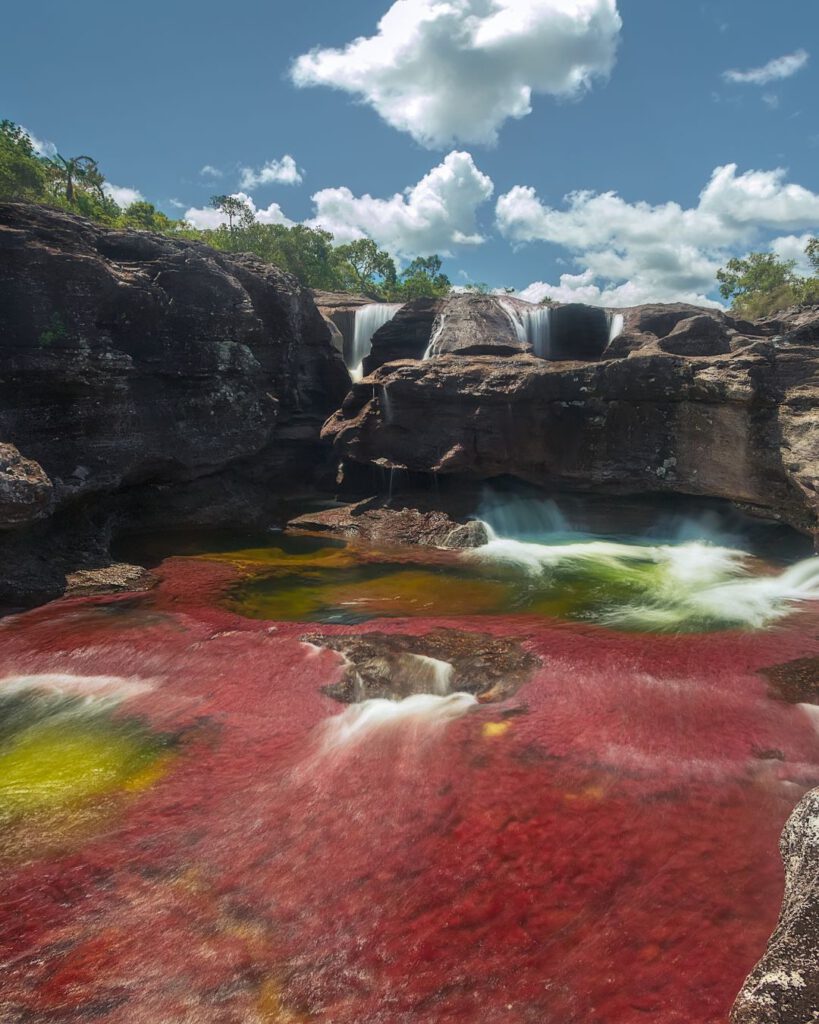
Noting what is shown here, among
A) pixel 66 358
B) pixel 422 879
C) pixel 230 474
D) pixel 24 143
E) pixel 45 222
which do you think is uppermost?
pixel 24 143

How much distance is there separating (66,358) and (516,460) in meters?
12.8

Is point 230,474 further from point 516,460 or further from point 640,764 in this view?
point 640,764

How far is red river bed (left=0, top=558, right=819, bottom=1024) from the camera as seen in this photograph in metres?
3.41

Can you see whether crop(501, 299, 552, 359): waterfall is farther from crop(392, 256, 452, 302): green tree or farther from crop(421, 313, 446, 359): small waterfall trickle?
crop(392, 256, 452, 302): green tree

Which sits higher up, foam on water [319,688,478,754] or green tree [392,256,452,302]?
green tree [392,256,452,302]

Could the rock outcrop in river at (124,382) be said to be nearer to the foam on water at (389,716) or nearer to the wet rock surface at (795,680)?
the foam on water at (389,716)

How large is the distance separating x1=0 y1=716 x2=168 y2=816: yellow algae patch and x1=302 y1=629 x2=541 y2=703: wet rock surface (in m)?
2.32

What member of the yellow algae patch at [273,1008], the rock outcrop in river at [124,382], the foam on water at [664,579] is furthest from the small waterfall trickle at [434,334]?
the yellow algae patch at [273,1008]

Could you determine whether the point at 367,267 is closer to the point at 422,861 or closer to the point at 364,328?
the point at 364,328

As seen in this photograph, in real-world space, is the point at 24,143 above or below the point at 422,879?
above

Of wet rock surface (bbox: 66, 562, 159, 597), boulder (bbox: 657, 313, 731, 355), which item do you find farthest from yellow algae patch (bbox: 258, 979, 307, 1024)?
boulder (bbox: 657, 313, 731, 355)

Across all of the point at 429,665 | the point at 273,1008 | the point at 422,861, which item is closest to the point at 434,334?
the point at 429,665

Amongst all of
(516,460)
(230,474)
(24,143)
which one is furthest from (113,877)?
(24,143)

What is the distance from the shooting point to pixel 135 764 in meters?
5.79
